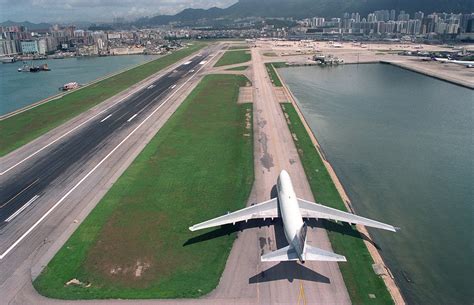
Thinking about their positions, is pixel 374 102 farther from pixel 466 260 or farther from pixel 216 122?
pixel 466 260

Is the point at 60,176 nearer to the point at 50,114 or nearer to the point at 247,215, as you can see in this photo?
the point at 247,215

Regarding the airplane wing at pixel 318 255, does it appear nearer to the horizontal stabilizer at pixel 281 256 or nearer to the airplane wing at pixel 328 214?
the horizontal stabilizer at pixel 281 256

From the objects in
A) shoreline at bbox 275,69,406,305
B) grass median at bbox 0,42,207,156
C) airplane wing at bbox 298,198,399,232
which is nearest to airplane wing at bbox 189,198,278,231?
airplane wing at bbox 298,198,399,232

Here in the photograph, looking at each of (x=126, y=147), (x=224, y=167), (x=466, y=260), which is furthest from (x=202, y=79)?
(x=466, y=260)

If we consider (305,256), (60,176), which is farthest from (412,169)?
(60,176)

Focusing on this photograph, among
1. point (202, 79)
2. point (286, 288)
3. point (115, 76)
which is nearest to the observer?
point (286, 288)

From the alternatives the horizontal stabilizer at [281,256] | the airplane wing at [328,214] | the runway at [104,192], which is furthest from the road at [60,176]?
the airplane wing at [328,214]

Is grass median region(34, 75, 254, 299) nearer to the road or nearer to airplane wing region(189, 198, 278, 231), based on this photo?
airplane wing region(189, 198, 278, 231)
